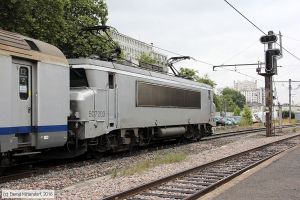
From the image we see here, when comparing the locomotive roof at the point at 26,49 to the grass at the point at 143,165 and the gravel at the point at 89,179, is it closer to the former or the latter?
the gravel at the point at 89,179

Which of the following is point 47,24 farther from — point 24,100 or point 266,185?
point 266,185

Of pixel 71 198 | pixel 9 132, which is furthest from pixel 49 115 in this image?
pixel 71 198

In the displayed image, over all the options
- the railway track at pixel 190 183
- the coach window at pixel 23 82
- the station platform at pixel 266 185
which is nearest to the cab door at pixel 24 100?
the coach window at pixel 23 82

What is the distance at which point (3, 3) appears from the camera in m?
18.8

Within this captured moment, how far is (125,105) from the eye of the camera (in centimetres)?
1777

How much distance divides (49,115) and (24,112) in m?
0.97

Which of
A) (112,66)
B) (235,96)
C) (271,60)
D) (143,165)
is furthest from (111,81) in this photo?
(235,96)

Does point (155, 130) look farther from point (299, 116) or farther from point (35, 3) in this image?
point (299, 116)

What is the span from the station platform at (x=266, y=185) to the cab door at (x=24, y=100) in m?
4.83

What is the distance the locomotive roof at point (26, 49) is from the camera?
11.2m

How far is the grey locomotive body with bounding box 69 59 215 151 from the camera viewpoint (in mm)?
15211

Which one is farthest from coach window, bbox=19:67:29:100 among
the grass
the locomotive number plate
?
the locomotive number plate

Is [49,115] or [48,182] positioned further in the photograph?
[49,115]

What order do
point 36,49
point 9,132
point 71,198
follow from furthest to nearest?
point 36,49, point 9,132, point 71,198
